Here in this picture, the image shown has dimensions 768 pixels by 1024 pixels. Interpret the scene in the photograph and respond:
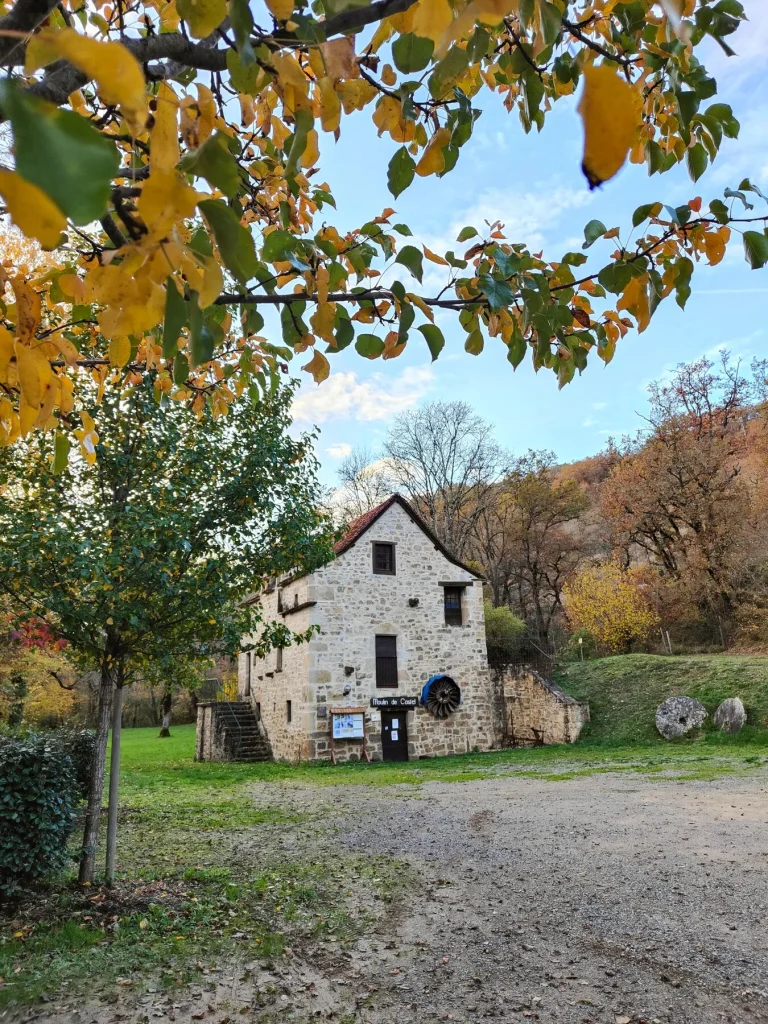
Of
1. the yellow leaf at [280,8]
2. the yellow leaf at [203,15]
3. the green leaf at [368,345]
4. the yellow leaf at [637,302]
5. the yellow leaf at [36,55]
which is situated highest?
the yellow leaf at [280,8]

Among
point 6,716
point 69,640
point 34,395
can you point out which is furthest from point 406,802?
point 6,716

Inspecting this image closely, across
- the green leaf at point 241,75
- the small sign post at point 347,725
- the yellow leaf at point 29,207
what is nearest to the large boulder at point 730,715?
the small sign post at point 347,725

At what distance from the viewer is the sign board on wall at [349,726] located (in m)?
15.7

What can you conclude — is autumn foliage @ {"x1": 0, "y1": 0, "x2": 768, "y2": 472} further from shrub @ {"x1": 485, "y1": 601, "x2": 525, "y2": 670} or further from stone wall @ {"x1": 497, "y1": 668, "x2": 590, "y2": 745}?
shrub @ {"x1": 485, "y1": 601, "x2": 525, "y2": 670}

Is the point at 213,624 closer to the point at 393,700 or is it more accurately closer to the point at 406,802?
the point at 406,802

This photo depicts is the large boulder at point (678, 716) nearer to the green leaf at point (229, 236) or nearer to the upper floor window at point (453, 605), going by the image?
the upper floor window at point (453, 605)

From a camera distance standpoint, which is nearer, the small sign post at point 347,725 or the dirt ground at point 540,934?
the dirt ground at point 540,934

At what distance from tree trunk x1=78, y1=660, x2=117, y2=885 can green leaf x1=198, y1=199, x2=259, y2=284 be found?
16.0 ft

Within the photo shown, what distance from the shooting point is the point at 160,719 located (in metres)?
38.0

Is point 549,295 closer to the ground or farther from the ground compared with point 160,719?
farther from the ground

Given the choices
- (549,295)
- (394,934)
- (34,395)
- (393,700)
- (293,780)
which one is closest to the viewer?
(34,395)

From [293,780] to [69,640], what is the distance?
8.57 m

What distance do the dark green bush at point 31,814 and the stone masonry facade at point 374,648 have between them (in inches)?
435

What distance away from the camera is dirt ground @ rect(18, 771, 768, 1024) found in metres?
2.99
